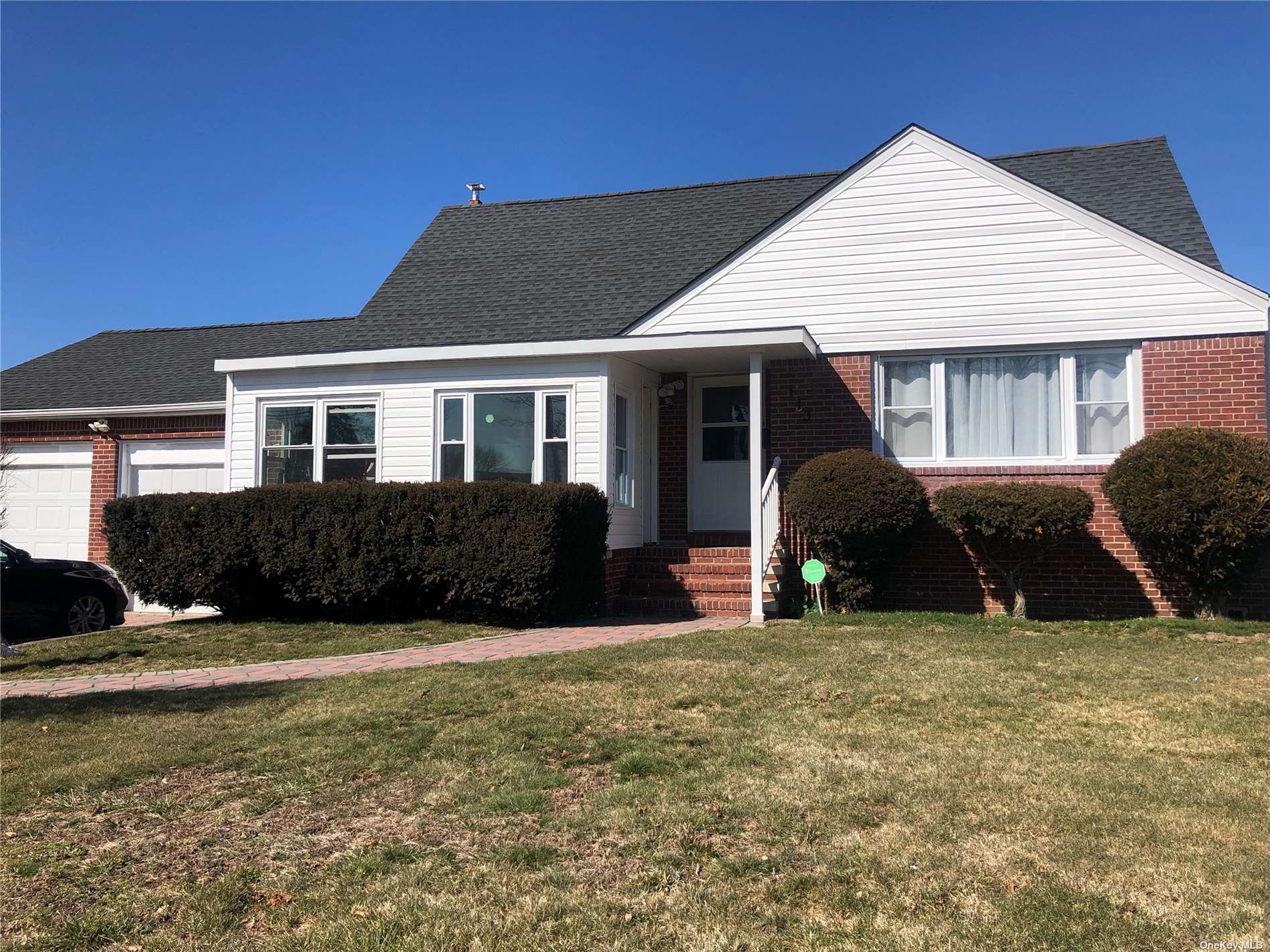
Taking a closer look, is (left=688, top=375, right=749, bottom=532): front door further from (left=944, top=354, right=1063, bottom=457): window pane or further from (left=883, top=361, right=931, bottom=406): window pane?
(left=944, top=354, right=1063, bottom=457): window pane

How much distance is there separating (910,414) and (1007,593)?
2.36 meters

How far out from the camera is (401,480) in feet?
40.7

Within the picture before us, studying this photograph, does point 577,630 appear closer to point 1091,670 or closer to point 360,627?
point 360,627

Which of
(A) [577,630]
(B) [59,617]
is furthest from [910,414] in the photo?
(B) [59,617]

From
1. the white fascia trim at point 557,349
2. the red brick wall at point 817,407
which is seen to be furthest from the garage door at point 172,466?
the red brick wall at point 817,407

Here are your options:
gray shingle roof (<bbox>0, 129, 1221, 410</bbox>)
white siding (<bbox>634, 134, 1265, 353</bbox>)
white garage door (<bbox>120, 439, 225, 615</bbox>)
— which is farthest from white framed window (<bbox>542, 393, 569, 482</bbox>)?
white garage door (<bbox>120, 439, 225, 615</bbox>)

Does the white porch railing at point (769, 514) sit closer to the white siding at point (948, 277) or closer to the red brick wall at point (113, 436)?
the white siding at point (948, 277)

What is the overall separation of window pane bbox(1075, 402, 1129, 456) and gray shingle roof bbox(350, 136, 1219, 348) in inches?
72.9

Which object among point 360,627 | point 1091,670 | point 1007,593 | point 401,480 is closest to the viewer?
point 1091,670

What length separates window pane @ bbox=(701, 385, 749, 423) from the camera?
13.2m

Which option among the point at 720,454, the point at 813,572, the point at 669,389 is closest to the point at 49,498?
the point at 669,389

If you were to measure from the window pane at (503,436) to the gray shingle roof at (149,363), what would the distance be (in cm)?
275

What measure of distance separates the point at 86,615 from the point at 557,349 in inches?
252

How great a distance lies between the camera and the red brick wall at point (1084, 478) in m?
10.6
